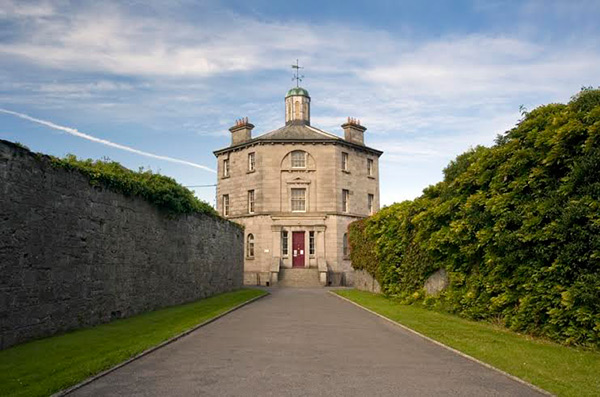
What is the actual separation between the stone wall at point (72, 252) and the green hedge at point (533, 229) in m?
9.43

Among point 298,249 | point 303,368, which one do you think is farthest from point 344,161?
point 303,368

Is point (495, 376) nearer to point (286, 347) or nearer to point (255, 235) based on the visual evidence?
point (286, 347)

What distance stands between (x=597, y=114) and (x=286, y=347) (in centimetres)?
737

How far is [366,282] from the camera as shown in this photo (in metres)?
31.5

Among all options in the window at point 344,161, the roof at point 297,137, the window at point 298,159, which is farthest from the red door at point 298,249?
the roof at point 297,137

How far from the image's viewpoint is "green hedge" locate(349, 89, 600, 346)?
9805 millimetres

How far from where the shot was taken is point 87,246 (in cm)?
1309

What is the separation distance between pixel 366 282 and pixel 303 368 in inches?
929

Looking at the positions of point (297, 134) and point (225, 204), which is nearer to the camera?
point (297, 134)

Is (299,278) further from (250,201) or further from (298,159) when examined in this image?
(298,159)

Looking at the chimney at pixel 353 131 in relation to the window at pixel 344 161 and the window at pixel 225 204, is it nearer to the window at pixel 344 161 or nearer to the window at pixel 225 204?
the window at pixel 344 161

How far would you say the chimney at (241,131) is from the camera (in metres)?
46.8

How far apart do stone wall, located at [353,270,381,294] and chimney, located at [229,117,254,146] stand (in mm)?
18485

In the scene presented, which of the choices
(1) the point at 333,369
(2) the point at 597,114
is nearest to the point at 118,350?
(1) the point at 333,369
